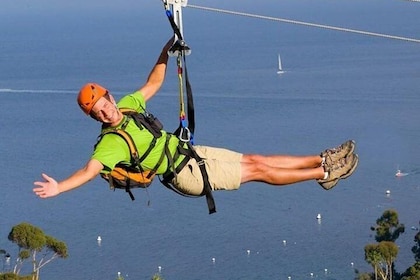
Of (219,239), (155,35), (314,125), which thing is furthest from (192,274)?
(155,35)

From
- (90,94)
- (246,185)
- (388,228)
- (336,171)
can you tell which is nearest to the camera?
(90,94)

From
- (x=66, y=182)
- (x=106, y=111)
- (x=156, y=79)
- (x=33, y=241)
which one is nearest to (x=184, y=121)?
(x=106, y=111)

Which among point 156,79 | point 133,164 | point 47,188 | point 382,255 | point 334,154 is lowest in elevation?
point 47,188

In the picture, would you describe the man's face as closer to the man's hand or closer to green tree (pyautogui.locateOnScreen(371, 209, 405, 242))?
the man's hand

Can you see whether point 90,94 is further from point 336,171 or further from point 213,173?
point 336,171

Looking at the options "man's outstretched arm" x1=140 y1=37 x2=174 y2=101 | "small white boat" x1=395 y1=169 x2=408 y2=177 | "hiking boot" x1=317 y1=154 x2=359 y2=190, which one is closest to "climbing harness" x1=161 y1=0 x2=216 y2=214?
"man's outstretched arm" x1=140 y1=37 x2=174 y2=101

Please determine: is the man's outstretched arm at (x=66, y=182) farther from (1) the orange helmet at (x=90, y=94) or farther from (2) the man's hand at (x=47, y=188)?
(1) the orange helmet at (x=90, y=94)

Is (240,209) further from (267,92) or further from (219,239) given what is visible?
(267,92)
